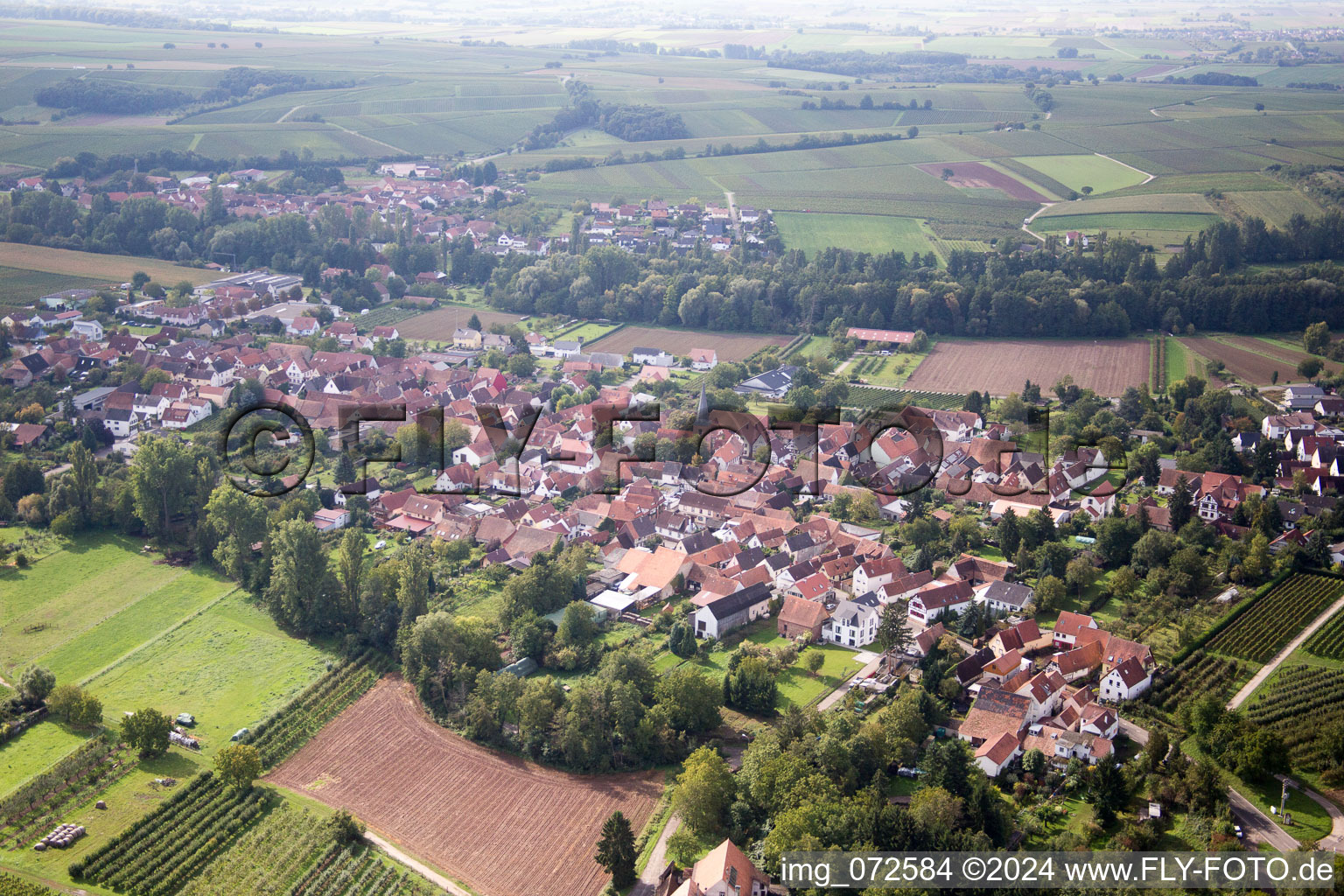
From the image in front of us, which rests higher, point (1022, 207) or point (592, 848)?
point (1022, 207)

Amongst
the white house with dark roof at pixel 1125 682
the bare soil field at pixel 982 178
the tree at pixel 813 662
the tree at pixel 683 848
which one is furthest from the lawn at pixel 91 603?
the bare soil field at pixel 982 178

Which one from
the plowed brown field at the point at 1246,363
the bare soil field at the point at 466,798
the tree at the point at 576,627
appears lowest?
the bare soil field at the point at 466,798

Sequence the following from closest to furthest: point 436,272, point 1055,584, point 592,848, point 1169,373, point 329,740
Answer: point 592,848 → point 329,740 → point 1055,584 → point 1169,373 → point 436,272

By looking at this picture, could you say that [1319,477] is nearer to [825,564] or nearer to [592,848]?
[825,564]

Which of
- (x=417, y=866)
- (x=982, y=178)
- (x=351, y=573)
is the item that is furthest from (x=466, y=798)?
(x=982, y=178)

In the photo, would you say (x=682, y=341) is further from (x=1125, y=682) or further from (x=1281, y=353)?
(x=1125, y=682)

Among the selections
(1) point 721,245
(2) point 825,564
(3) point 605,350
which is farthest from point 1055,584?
(1) point 721,245

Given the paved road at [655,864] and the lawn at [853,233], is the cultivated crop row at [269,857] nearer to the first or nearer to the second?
the paved road at [655,864]
